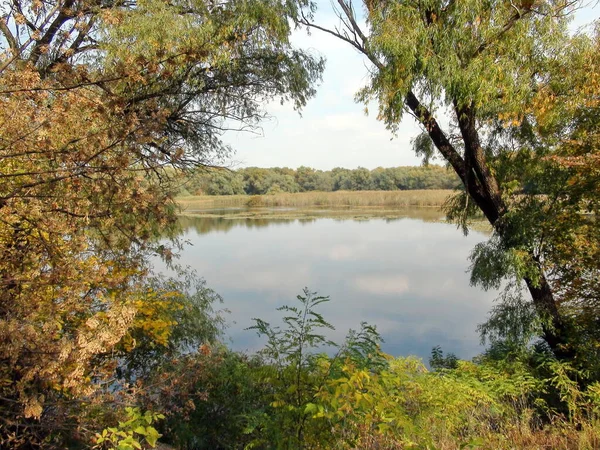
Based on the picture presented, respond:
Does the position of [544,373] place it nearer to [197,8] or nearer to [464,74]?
[464,74]

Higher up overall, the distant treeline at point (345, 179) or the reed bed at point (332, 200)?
the distant treeline at point (345, 179)

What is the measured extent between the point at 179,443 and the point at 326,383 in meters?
1.40

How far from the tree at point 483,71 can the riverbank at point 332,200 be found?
73.5 ft

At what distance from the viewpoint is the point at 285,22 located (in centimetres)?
521

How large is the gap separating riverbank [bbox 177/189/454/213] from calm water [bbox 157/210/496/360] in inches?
351

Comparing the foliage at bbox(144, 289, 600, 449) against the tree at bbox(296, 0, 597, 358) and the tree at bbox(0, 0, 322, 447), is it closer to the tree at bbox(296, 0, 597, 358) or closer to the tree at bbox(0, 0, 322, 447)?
the tree at bbox(0, 0, 322, 447)

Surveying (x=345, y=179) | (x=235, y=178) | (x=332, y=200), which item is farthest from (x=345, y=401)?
(x=345, y=179)

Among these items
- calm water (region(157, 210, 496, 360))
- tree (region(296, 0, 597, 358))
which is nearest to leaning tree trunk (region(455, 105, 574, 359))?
tree (region(296, 0, 597, 358))

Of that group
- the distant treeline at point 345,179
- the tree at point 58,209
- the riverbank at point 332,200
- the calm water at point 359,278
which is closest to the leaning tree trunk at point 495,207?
the calm water at point 359,278

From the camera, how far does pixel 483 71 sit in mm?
4422

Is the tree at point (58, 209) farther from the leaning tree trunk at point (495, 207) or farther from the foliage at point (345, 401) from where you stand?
the leaning tree trunk at point (495, 207)

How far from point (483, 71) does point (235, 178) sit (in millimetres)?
3237

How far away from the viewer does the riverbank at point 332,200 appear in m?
28.2

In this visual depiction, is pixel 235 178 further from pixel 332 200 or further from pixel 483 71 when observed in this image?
pixel 332 200
